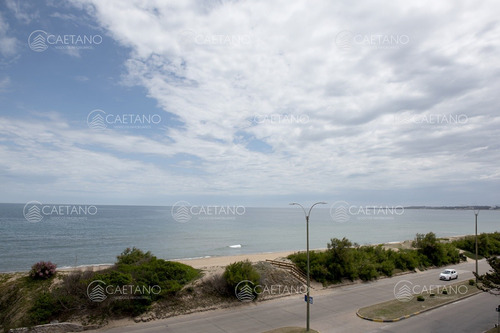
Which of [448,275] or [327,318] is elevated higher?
[327,318]

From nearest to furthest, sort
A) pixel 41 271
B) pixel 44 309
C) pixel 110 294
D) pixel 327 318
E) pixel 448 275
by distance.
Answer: pixel 44 309 → pixel 110 294 → pixel 327 318 → pixel 41 271 → pixel 448 275

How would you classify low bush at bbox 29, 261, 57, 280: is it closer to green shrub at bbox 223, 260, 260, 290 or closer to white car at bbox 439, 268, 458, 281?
green shrub at bbox 223, 260, 260, 290

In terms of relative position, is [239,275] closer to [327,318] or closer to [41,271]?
[327,318]

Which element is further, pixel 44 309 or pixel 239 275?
pixel 239 275

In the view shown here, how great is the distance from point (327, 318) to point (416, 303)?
8197 mm

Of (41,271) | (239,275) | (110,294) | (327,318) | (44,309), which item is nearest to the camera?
(44,309)

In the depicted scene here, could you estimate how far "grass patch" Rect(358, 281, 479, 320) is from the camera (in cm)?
2089

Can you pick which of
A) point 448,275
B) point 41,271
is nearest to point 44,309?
point 41,271

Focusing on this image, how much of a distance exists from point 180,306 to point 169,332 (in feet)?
12.2

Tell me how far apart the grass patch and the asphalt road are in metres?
0.70

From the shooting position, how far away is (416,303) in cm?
2348

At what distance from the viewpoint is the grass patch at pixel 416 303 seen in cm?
2089

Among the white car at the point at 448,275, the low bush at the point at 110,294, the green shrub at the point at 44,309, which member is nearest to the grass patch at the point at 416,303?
the white car at the point at 448,275

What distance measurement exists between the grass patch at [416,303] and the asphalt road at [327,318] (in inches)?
27.7
